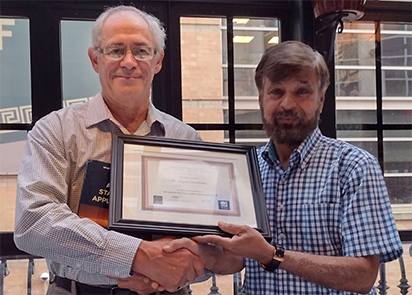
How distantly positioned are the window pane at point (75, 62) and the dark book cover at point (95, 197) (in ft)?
3.81

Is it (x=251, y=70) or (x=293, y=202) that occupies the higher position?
(x=251, y=70)

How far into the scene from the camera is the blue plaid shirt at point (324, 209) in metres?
Answer: 1.23

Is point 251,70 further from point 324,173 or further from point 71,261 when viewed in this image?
point 71,261

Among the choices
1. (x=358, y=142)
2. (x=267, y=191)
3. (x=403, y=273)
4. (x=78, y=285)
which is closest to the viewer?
(x=78, y=285)

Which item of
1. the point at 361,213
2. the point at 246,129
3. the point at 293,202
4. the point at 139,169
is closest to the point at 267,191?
the point at 293,202

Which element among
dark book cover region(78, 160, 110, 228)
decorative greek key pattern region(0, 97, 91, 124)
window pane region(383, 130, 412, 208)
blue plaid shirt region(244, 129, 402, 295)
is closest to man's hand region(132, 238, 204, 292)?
dark book cover region(78, 160, 110, 228)

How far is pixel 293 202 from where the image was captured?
134 centimetres

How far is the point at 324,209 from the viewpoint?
1277 millimetres

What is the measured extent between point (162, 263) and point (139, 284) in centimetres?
10

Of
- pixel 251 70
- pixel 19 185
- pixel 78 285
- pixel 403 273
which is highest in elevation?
pixel 251 70

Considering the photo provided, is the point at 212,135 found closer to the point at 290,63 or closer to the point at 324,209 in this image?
the point at 290,63

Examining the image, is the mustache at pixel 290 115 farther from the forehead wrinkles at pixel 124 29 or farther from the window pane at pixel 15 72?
the window pane at pixel 15 72

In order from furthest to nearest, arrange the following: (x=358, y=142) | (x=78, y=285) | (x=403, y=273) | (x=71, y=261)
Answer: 1. (x=358, y=142)
2. (x=403, y=273)
3. (x=78, y=285)
4. (x=71, y=261)

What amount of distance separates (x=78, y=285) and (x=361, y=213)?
0.78 metres
